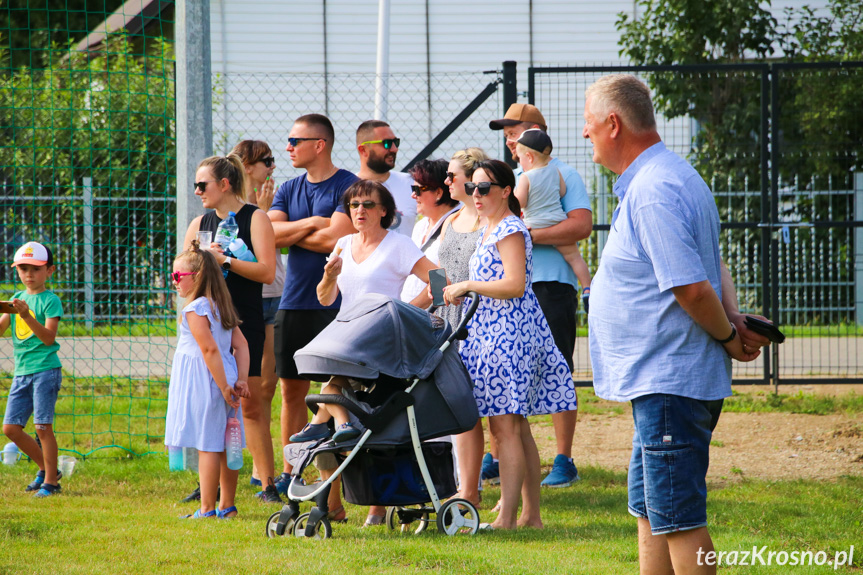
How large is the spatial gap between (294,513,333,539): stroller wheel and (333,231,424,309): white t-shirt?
111 cm

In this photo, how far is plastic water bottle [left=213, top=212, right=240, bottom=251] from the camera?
5.01 meters

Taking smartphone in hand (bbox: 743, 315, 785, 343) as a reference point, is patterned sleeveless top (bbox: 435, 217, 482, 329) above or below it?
above

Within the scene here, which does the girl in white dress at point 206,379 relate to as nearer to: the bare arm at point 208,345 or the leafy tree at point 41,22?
the bare arm at point 208,345

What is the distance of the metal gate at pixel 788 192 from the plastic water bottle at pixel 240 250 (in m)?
4.02

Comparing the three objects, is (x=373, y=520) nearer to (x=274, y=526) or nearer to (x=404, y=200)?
(x=274, y=526)

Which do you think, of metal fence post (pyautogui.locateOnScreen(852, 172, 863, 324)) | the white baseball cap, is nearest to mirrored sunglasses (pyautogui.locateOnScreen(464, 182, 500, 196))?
the white baseball cap

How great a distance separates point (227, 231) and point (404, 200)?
1.19m

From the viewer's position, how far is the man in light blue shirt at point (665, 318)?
2.64 metres

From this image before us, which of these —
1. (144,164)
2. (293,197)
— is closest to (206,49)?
(293,197)

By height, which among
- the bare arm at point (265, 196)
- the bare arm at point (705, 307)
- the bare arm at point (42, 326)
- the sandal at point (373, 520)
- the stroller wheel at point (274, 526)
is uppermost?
the bare arm at point (265, 196)

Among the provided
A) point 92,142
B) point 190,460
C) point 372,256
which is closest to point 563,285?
point 372,256

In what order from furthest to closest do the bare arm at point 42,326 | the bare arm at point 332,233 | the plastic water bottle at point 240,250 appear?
the bare arm at point 42,326 < the bare arm at point 332,233 < the plastic water bottle at point 240,250

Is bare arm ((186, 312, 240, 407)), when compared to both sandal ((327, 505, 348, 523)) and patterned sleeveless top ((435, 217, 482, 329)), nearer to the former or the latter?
sandal ((327, 505, 348, 523))

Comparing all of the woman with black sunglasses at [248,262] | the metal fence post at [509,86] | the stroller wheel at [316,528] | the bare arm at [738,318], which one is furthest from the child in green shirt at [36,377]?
the bare arm at [738,318]
